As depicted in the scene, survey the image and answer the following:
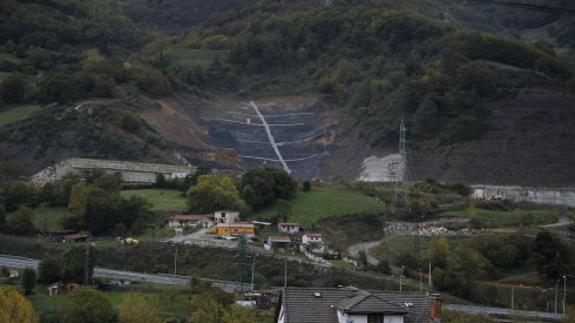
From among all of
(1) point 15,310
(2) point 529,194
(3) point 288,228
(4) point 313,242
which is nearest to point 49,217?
(3) point 288,228

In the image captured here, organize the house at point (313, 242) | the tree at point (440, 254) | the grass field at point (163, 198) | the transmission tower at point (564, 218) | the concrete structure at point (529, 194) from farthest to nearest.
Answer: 1. the concrete structure at point (529, 194)
2. the grass field at point (163, 198)
3. the house at point (313, 242)
4. the transmission tower at point (564, 218)
5. the tree at point (440, 254)

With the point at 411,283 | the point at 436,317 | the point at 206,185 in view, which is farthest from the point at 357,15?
the point at 436,317

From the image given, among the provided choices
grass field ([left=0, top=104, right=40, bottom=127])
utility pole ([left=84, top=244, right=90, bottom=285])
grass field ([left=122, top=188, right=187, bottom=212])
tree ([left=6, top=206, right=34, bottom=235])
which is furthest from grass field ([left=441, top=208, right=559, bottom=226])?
grass field ([left=0, top=104, right=40, bottom=127])

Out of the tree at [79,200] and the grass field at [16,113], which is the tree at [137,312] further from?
the grass field at [16,113]

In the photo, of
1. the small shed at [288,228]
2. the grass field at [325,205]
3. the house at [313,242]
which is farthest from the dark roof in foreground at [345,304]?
the grass field at [325,205]

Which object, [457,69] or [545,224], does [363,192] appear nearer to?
[545,224]

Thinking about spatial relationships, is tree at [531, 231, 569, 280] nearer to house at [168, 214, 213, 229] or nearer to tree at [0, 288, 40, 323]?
house at [168, 214, 213, 229]
